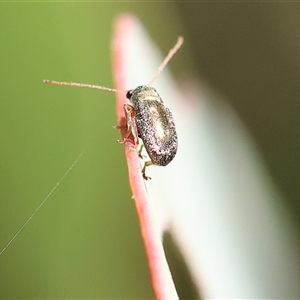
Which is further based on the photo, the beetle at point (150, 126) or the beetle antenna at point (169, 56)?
the beetle antenna at point (169, 56)

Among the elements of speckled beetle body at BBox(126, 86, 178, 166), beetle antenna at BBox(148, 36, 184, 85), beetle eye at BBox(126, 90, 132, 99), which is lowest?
speckled beetle body at BBox(126, 86, 178, 166)

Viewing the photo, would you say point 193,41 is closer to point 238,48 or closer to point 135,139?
point 238,48

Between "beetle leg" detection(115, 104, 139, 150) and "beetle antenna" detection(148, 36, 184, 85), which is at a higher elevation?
"beetle antenna" detection(148, 36, 184, 85)

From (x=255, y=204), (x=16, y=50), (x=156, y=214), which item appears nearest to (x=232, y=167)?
(x=255, y=204)

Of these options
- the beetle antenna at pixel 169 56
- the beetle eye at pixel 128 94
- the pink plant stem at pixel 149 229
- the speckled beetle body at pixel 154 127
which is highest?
the beetle antenna at pixel 169 56

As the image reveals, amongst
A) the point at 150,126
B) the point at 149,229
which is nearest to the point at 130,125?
the point at 150,126

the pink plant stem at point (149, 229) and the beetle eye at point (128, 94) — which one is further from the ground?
the beetle eye at point (128, 94)

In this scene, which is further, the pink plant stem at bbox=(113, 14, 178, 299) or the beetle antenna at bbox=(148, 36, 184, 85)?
the beetle antenna at bbox=(148, 36, 184, 85)
